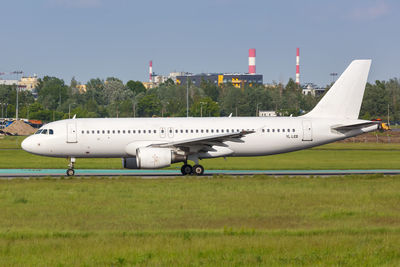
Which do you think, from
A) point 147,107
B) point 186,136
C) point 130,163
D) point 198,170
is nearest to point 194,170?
point 198,170

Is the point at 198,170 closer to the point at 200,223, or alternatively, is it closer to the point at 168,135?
the point at 168,135

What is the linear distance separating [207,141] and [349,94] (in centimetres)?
978

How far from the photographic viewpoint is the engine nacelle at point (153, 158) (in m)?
34.1

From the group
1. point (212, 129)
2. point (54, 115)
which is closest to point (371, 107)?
point (54, 115)

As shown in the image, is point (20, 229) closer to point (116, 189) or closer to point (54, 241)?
point (54, 241)

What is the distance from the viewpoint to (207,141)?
35.0 m

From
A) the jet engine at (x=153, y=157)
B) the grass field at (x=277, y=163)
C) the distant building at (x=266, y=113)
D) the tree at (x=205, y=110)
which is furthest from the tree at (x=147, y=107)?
the jet engine at (x=153, y=157)

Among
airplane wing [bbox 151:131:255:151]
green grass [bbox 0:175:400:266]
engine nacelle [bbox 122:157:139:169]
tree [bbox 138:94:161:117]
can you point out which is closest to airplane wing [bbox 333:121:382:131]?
airplane wing [bbox 151:131:255:151]

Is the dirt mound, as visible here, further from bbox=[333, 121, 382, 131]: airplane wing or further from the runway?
bbox=[333, 121, 382, 131]: airplane wing

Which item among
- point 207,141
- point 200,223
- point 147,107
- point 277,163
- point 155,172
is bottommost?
point 200,223

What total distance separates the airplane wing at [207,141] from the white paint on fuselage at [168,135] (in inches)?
35.0

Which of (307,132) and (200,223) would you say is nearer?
(200,223)

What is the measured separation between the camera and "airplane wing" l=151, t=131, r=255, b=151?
1363 inches

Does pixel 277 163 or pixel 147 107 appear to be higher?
pixel 147 107
